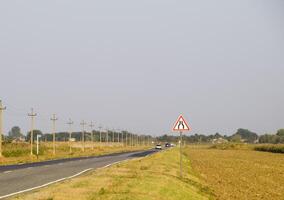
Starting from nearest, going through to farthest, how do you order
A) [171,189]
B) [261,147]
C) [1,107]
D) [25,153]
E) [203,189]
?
[171,189]
[203,189]
[1,107]
[25,153]
[261,147]

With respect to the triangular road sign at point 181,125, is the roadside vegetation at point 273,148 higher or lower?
lower

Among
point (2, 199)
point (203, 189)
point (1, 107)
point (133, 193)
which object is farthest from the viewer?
point (1, 107)

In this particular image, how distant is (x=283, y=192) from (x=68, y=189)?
1087 centimetres

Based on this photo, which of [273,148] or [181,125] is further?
[273,148]

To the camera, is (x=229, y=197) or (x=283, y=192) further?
(x=283, y=192)

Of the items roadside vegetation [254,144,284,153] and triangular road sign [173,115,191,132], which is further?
roadside vegetation [254,144,284,153]

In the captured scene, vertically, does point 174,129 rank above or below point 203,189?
above

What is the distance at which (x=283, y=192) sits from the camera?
24922 mm

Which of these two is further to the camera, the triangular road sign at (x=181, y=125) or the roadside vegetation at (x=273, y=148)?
the roadside vegetation at (x=273, y=148)

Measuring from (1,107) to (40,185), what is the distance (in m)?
36.5

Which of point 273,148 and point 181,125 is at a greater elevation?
point 181,125

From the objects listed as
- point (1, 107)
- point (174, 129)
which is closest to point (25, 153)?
point (1, 107)

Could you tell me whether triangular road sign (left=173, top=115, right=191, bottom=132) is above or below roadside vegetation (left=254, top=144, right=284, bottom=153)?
above

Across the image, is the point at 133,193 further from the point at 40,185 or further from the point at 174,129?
the point at 174,129
